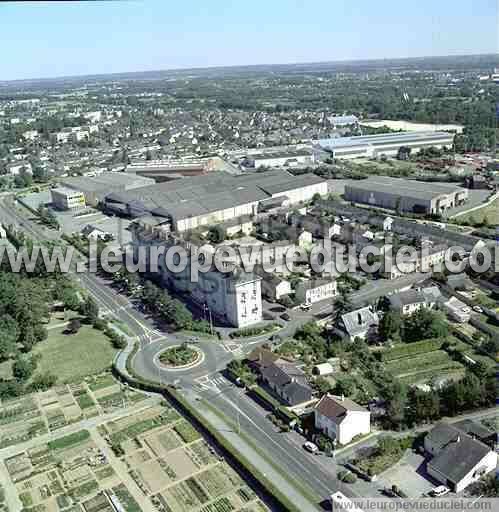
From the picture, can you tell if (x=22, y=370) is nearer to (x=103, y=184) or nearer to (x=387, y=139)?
(x=103, y=184)

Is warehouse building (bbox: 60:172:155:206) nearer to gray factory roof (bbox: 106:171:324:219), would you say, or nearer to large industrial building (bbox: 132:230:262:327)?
gray factory roof (bbox: 106:171:324:219)

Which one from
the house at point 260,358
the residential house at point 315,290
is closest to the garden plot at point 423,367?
the house at point 260,358

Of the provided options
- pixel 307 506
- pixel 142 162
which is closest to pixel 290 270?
pixel 307 506

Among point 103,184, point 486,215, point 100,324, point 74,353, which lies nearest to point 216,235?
point 100,324

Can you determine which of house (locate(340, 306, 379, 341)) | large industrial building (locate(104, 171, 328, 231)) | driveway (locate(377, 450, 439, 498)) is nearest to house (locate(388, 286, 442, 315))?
house (locate(340, 306, 379, 341))

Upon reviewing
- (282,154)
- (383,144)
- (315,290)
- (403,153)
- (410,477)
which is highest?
(383,144)

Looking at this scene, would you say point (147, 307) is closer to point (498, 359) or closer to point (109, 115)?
point (498, 359)
